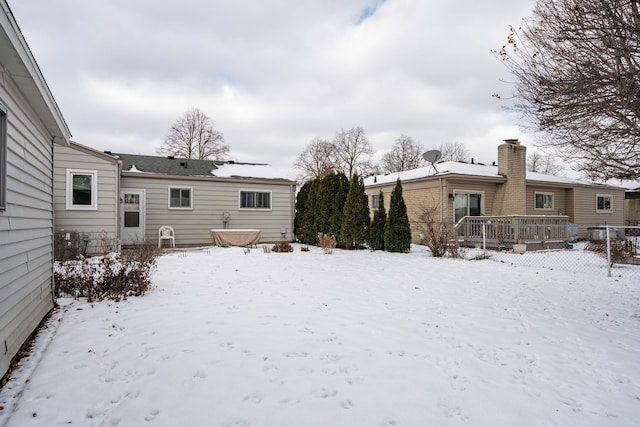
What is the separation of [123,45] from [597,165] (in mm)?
10733

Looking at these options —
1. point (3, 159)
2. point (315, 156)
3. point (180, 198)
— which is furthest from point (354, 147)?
point (3, 159)

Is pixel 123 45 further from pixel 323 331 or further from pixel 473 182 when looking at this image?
pixel 473 182

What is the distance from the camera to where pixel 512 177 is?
1622cm

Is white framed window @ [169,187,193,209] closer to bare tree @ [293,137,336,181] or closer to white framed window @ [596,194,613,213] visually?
white framed window @ [596,194,613,213]

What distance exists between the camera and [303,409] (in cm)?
265

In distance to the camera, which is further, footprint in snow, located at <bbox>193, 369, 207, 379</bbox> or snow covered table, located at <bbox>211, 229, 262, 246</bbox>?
snow covered table, located at <bbox>211, 229, 262, 246</bbox>

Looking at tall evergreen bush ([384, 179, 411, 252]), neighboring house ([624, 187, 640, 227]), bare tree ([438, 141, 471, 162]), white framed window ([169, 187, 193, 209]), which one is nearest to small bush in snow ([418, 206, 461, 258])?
tall evergreen bush ([384, 179, 411, 252])

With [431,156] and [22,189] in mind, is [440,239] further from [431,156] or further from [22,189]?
[22,189]

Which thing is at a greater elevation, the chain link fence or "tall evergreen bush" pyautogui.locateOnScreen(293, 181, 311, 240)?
"tall evergreen bush" pyautogui.locateOnScreen(293, 181, 311, 240)

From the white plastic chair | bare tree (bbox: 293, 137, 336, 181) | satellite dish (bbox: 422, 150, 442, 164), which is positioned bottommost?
the white plastic chair

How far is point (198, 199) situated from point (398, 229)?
742cm

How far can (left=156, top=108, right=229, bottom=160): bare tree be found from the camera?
31.1 meters

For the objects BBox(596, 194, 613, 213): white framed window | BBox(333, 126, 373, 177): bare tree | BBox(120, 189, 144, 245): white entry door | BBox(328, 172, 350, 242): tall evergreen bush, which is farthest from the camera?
BBox(333, 126, 373, 177): bare tree

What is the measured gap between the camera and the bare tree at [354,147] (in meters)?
37.7
